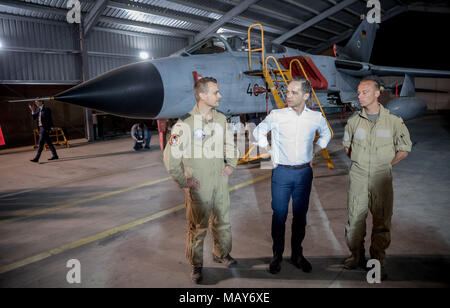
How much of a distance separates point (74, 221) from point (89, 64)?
39.9 ft

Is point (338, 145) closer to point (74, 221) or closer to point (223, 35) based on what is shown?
point (223, 35)

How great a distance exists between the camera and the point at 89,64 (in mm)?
14555

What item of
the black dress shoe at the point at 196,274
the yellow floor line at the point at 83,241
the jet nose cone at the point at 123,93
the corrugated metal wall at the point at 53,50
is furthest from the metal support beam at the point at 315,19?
the black dress shoe at the point at 196,274

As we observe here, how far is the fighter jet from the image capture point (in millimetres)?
5102

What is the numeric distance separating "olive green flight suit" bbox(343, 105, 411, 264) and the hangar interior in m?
0.42

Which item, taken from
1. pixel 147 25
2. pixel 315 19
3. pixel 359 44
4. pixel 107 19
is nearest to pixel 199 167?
pixel 359 44

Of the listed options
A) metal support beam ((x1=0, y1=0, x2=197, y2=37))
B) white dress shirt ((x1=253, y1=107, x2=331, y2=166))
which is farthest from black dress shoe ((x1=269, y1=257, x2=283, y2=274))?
metal support beam ((x1=0, y1=0, x2=197, y2=37))

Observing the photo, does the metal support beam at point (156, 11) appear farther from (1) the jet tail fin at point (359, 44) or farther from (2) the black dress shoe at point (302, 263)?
(2) the black dress shoe at point (302, 263)

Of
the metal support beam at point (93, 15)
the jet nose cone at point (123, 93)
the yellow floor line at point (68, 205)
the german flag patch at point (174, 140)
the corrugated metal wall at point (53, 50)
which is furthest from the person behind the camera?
the metal support beam at point (93, 15)

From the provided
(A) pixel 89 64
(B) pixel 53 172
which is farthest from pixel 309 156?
(A) pixel 89 64

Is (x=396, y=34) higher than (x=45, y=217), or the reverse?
(x=396, y=34)

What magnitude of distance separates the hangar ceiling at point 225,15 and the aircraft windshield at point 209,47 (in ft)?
25.7

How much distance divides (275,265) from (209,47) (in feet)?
16.8

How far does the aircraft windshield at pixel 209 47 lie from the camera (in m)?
6.50
